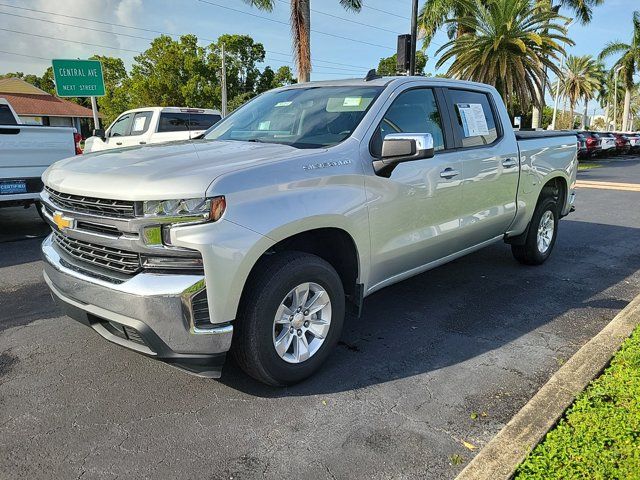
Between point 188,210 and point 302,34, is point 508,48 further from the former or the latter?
point 188,210

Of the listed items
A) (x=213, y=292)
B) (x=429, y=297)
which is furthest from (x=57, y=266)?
(x=429, y=297)

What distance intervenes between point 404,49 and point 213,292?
10.3 meters

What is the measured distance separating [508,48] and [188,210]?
21.0 m

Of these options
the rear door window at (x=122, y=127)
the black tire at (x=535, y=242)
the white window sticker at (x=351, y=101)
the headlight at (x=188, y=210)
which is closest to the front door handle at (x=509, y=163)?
the black tire at (x=535, y=242)

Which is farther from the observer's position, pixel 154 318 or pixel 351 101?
pixel 351 101

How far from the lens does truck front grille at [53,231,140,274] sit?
2.74m

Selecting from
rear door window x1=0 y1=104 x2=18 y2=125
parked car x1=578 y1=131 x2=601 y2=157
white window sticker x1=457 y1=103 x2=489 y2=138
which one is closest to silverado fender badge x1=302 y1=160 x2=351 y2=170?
white window sticker x1=457 y1=103 x2=489 y2=138

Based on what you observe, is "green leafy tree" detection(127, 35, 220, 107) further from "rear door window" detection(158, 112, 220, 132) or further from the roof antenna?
the roof antenna

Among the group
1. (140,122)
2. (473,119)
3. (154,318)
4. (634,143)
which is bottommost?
(634,143)

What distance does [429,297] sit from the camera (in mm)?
4984

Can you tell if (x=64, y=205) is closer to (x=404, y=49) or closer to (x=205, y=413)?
(x=205, y=413)

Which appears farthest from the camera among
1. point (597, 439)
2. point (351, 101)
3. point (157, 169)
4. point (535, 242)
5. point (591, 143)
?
point (591, 143)

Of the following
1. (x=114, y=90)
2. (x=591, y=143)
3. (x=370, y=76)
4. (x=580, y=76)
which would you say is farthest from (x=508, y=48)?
(x=580, y=76)

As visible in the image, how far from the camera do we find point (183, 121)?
12.3m
